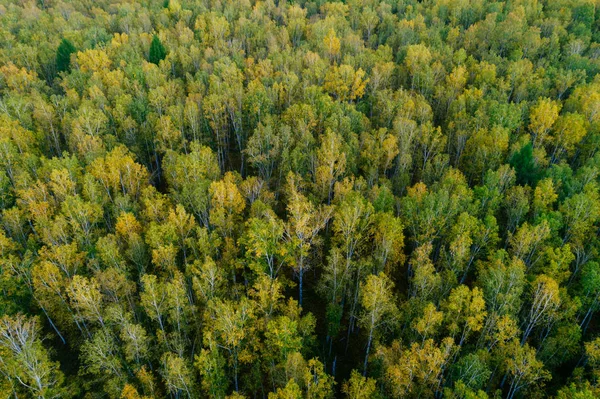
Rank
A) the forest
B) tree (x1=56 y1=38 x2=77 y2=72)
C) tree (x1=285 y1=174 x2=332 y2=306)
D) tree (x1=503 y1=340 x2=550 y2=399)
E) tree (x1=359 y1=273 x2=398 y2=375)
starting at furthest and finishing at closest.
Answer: tree (x1=56 y1=38 x2=77 y2=72) < tree (x1=285 y1=174 x2=332 y2=306) < the forest < tree (x1=359 y1=273 x2=398 y2=375) < tree (x1=503 y1=340 x2=550 y2=399)

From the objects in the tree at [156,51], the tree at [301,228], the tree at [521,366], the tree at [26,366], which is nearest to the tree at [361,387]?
the tree at [521,366]

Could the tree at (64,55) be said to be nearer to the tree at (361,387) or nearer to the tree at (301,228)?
the tree at (301,228)

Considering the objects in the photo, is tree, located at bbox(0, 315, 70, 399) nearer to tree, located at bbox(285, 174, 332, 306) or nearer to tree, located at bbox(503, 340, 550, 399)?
tree, located at bbox(285, 174, 332, 306)

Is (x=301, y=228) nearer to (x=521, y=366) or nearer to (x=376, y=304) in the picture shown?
(x=376, y=304)

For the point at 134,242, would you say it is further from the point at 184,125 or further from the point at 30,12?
the point at 30,12

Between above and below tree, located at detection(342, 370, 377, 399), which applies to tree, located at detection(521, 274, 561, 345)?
above

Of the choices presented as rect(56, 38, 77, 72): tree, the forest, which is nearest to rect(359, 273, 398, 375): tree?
the forest

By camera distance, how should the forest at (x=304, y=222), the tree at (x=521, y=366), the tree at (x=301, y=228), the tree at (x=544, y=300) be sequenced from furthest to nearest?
the tree at (x=301, y=228), the forest at (x=304, y=222), the tree at (x=544, y=300), the tree at (x=521, y=366)
